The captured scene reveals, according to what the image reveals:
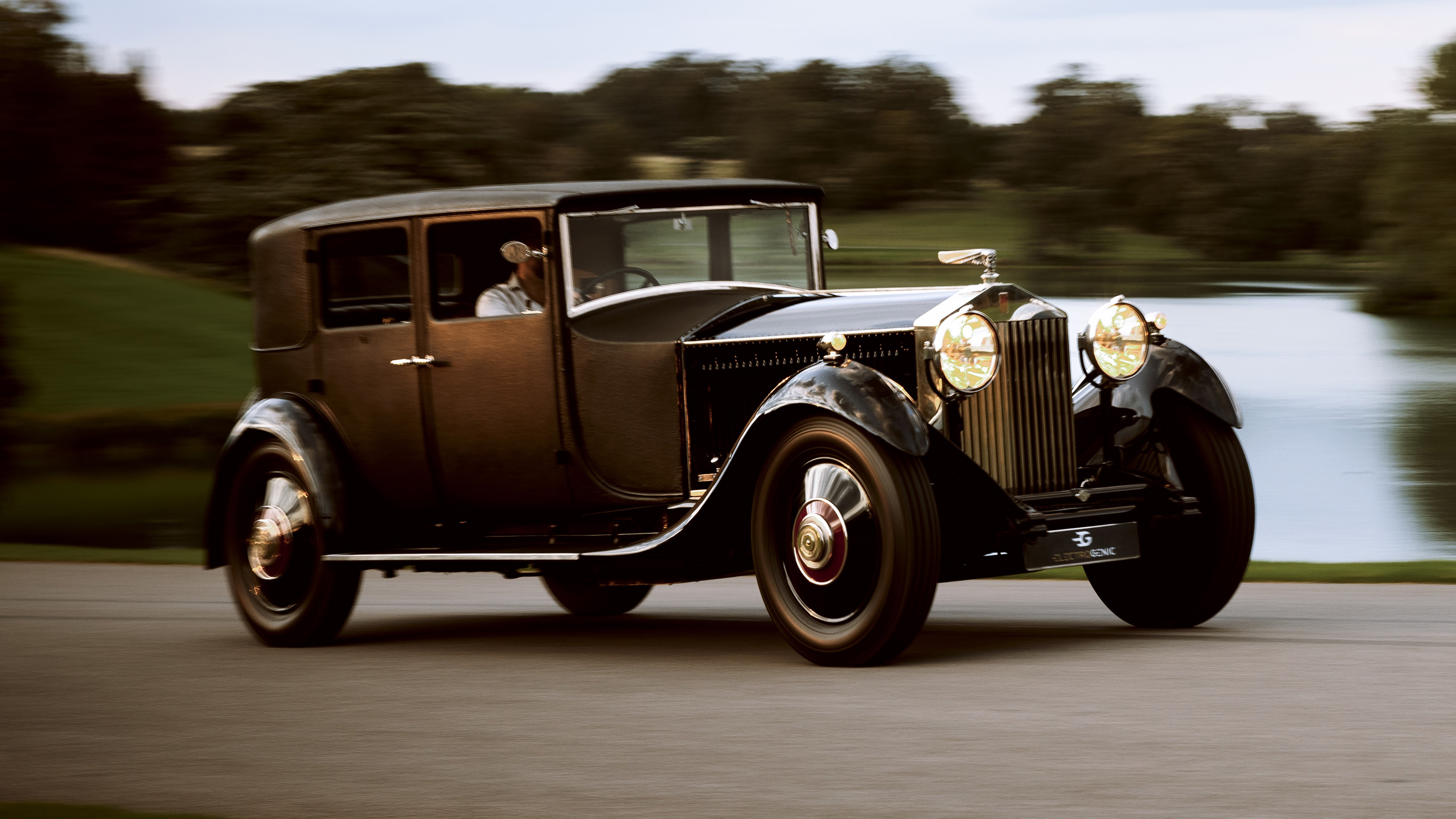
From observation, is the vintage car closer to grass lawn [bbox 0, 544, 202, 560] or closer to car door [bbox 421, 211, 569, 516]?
car door [bbox 421, 211, 569, 516]

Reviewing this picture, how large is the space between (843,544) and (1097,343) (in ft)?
5.13

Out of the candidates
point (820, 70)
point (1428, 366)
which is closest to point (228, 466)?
point (1428, 366)

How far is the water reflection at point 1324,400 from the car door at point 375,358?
2.33 meters

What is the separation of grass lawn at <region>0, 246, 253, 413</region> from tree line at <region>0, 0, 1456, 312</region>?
14.5 feet

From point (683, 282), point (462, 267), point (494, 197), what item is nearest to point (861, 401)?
point (683, 282)

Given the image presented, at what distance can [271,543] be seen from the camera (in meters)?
8.05

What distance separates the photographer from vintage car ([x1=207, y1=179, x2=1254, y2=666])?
6.34 metres

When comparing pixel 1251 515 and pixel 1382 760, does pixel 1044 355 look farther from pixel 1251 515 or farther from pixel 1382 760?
pixel 1382 760

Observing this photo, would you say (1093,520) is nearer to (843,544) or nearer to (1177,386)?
(1177,386)

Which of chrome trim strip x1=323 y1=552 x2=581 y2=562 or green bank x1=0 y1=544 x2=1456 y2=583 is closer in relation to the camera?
chrome trim strip x1=323 y1=552 x2=581 y2=562

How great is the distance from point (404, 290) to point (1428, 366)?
3840 cm

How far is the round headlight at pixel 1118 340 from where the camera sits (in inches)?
277

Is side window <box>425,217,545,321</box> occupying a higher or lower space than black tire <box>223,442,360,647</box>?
higher

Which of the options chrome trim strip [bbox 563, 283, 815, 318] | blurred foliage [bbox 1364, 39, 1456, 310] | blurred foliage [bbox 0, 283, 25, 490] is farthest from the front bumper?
blurred foliage [bbox 1364, 39, 1456, 310]
